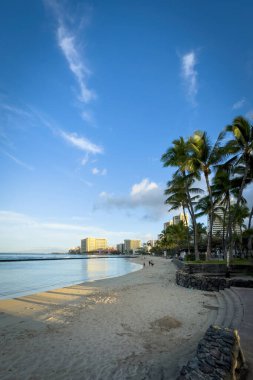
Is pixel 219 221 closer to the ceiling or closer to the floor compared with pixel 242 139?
closer to the floor

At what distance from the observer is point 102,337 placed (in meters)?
7.81

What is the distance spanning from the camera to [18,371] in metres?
5.65

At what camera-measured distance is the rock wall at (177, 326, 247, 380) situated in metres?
3.89

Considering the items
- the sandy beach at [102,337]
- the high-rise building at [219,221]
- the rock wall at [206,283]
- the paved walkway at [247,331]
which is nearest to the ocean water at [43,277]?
the sandy beach at [102,337]

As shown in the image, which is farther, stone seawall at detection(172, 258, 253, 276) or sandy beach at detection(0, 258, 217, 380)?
stone seawall at detection(172, 258, 253, 276)

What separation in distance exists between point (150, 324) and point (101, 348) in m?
2.62

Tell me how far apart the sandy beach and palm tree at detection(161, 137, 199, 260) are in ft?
43.1

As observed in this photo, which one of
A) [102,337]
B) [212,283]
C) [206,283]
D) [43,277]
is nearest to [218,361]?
[102,337]

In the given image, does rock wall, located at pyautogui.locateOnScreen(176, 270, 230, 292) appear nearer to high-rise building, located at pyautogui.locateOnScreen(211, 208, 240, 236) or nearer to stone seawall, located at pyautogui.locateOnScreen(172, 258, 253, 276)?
stone seawall, located at pyautogui.locateOnScreen(172, 258, 253, 276)

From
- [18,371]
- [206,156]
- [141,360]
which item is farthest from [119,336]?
[206,156]

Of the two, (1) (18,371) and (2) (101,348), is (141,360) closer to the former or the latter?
(2) (101,348)

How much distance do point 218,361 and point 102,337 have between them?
4590 mm

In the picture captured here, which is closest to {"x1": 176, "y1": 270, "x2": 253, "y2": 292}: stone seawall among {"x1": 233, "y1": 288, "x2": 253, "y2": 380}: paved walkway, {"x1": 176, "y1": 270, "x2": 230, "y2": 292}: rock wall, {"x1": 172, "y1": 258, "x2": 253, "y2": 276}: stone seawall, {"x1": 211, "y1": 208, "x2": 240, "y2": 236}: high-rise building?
{"x1": 176, "y1": 270, "x2": 230, "y2": 292}: rock wall

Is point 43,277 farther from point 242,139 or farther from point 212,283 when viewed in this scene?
point 242,139
